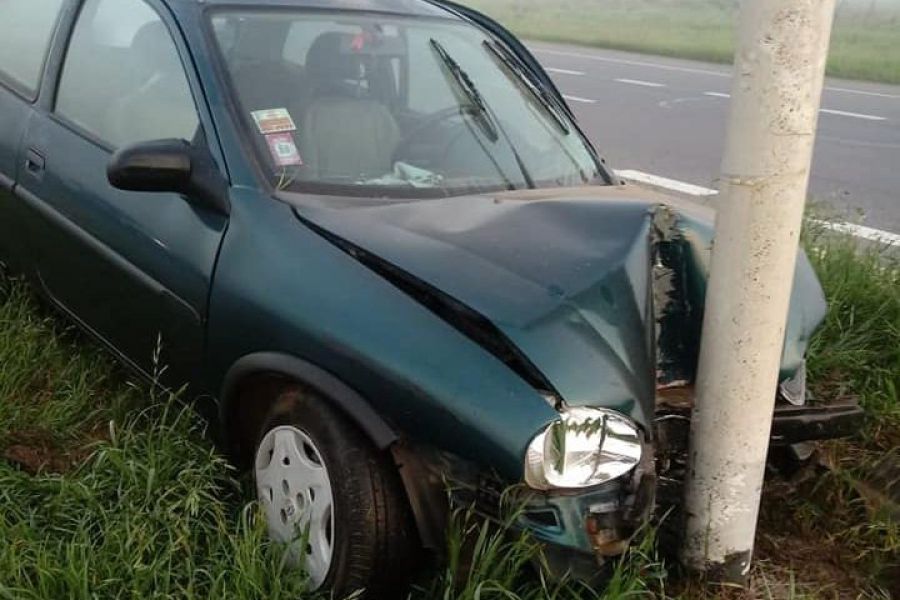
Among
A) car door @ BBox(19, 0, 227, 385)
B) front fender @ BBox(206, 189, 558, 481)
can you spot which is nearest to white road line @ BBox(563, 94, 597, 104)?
car door @ BBox(19, 0, 227, 385)

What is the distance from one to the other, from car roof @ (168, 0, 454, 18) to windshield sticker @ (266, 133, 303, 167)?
24.7 inches

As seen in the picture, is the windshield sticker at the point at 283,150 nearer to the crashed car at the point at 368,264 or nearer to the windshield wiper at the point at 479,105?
the crashed car at the point at 368,264

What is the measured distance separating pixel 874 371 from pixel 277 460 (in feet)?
7.79

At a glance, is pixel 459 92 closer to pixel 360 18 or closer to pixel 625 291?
pixel 360 18

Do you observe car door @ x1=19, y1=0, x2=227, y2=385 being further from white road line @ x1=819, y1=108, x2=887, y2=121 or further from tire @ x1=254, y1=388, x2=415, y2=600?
white road line @ x1=819, y1=108, x2=887, y2=121

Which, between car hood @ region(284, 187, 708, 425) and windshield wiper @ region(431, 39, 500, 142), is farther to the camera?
windshield wiper @ region(431, 39, 500, 142)

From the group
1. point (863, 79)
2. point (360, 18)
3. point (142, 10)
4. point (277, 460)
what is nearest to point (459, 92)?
point (360, 18)

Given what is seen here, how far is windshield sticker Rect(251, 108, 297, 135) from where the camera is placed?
2.87 m

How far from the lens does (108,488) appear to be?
277cm

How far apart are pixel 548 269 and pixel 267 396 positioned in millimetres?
842

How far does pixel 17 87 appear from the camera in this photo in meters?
3.83

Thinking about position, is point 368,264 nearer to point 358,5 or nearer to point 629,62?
point 358,5

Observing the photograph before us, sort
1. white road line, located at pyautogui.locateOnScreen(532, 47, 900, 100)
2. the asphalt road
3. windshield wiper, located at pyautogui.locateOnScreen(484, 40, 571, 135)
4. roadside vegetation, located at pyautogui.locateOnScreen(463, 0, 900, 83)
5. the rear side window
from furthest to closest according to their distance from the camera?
1. roadside vegetation, located at pyautogui.locateOnScreen(463, 0, 900, 83)
2. white road line, located at pyautogui.locateOnScreen(532, 47, 900, 100)
3. the asphalt road
4. the rear side window
5. windshield wiper, located at pyautogui.locateOnScreen(484, 40, 571, 135)

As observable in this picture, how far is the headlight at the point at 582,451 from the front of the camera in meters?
2.08
